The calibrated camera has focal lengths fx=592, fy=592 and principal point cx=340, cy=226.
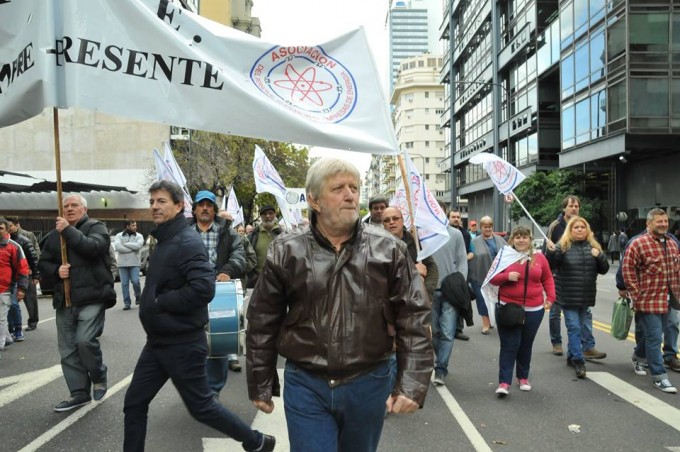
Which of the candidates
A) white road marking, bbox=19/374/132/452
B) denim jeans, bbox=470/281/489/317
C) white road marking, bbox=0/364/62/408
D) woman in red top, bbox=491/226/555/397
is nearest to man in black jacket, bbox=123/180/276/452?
white road marking, bbox=19/374/132/452

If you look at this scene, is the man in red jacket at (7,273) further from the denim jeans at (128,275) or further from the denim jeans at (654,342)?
the denim jeans at (654,342)

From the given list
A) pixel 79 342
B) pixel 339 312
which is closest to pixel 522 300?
pixel 339 312

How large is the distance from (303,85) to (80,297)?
2.73 m

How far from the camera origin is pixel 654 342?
636cm

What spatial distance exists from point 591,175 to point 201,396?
3457 cm

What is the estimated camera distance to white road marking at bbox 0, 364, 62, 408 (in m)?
5.85

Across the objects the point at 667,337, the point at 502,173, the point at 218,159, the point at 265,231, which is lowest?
the point at 667,337

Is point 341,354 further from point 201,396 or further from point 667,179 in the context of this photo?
point 667,179

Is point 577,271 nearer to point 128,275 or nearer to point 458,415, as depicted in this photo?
point 458,415

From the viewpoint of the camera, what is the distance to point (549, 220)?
1245 inches

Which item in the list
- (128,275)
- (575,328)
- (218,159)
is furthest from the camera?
(218,159)

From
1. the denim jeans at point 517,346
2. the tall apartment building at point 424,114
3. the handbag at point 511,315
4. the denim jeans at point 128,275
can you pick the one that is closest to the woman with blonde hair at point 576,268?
the denim jeans at point 517,346

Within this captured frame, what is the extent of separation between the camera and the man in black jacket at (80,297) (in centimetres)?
523

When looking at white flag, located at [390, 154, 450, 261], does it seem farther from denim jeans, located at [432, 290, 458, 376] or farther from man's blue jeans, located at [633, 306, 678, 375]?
man's blue jeans, located at [633, 306, 678, 375]
